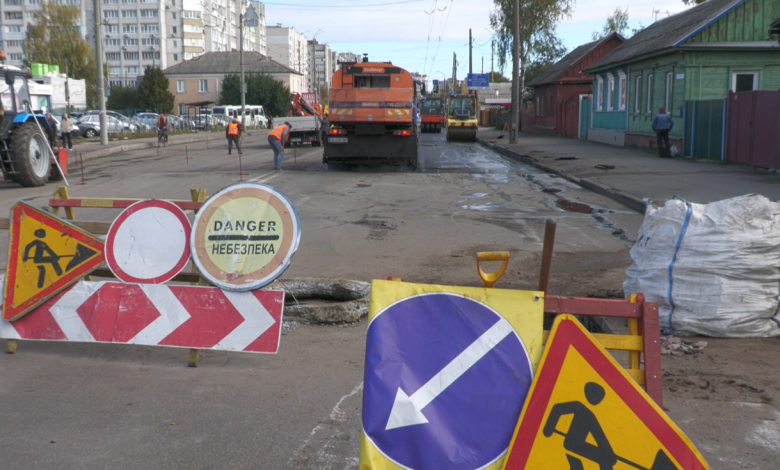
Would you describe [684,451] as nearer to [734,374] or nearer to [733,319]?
[734,374]

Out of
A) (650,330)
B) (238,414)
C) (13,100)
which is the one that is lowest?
(238,414)

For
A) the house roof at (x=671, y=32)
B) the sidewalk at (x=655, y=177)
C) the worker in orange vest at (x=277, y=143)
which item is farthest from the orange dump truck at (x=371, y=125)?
the house roof at (x=671, y=32)

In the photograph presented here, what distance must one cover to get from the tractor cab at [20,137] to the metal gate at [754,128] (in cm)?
1727

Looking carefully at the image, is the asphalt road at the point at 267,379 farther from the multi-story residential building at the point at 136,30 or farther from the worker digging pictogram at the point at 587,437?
the multi-story residential building at the point at 136,30

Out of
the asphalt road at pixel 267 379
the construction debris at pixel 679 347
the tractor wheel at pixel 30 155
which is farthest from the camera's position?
the tractor wheel at pixel 30 155

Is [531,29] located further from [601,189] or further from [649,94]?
[601,189]

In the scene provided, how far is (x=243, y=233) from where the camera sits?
5586 millimetres

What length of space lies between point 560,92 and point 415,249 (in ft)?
137

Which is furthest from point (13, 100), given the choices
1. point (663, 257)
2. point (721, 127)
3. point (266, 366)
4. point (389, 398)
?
point (721, 127)

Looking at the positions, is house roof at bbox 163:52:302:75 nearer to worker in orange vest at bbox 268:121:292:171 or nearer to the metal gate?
worker in orange vest at bbox 268:121:292:171

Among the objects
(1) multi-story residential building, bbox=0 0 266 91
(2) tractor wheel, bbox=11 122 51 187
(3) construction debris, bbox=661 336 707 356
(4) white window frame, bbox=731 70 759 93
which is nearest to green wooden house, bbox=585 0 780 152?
(4) white window frame, bbox=731 70 759 93

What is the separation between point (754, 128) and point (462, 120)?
2498 cm

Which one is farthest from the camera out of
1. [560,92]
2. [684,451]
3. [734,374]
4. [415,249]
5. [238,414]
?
[560,92]

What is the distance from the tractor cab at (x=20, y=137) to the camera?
56.0 ft
